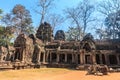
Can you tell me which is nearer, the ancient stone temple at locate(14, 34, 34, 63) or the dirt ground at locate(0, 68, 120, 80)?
the dirt ground at locate(0, 68, 120, 80)

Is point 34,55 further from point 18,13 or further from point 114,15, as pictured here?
point 114,15

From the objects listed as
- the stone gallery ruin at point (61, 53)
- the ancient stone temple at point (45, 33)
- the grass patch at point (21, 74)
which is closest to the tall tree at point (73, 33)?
the ancient stone temple at point (45, 33)

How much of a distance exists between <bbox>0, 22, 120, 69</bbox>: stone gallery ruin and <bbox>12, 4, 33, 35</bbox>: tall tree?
1015cm

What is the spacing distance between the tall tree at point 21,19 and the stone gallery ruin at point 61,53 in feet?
33.3

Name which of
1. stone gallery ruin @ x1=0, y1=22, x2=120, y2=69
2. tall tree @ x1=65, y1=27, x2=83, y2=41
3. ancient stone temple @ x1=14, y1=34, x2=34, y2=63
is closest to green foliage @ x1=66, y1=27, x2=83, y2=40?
tall tree @ x1=65, y1=27, x2=83, y2=41

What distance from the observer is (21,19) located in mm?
Answer: 44562

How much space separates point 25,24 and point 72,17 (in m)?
12.7

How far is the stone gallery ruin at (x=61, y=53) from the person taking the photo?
29.9m

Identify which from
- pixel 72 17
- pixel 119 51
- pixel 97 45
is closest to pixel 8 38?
pixel 72 17

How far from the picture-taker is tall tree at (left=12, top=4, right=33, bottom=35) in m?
43.8

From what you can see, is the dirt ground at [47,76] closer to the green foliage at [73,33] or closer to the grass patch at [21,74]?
the grass patch at [21,74]

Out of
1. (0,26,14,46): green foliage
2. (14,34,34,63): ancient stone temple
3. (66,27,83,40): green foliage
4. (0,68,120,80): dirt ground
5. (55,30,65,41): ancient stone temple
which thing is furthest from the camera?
(66,27,83,40): green foliage

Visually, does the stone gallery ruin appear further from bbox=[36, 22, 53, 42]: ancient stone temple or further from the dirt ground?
the dirt ground

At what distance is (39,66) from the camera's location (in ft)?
91.1
